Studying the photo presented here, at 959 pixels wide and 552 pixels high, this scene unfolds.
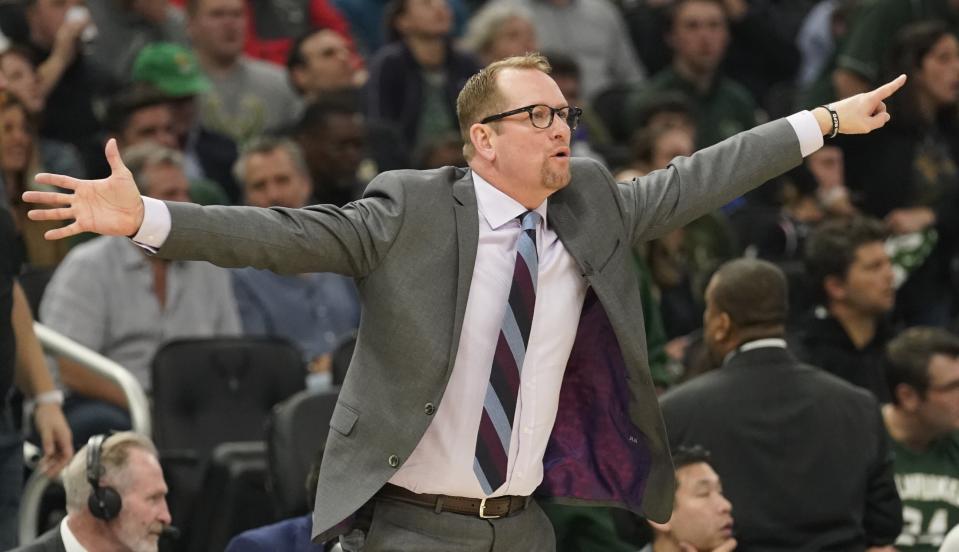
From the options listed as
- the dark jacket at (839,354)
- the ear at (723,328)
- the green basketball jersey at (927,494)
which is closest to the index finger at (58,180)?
the ear at (723,328)

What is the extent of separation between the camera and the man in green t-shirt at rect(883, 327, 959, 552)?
6082 mm

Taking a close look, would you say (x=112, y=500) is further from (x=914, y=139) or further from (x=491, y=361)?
(x=914, y=139)

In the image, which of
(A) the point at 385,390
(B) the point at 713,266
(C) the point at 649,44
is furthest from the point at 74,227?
(C) the point at 649,44

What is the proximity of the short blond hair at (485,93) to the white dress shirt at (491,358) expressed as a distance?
145 mm

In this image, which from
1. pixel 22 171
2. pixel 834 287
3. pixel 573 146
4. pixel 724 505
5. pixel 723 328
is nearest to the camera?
pixel 724 505

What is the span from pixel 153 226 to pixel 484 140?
2.89 feet

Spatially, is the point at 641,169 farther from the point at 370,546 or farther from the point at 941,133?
the point at 370,546

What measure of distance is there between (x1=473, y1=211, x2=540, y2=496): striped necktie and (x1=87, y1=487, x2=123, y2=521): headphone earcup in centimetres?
156

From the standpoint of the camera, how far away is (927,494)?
6109 millimetres

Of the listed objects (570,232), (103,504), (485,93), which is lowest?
(103,504)

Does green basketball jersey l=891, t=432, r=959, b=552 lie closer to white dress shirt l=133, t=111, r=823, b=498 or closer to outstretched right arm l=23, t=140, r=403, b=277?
white dress shirt l=133, t=111, r=823, b=498

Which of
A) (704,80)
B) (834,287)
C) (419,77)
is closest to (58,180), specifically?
(834,287)

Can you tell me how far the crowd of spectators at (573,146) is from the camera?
6.71 metres

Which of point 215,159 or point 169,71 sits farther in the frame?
point 215,159
